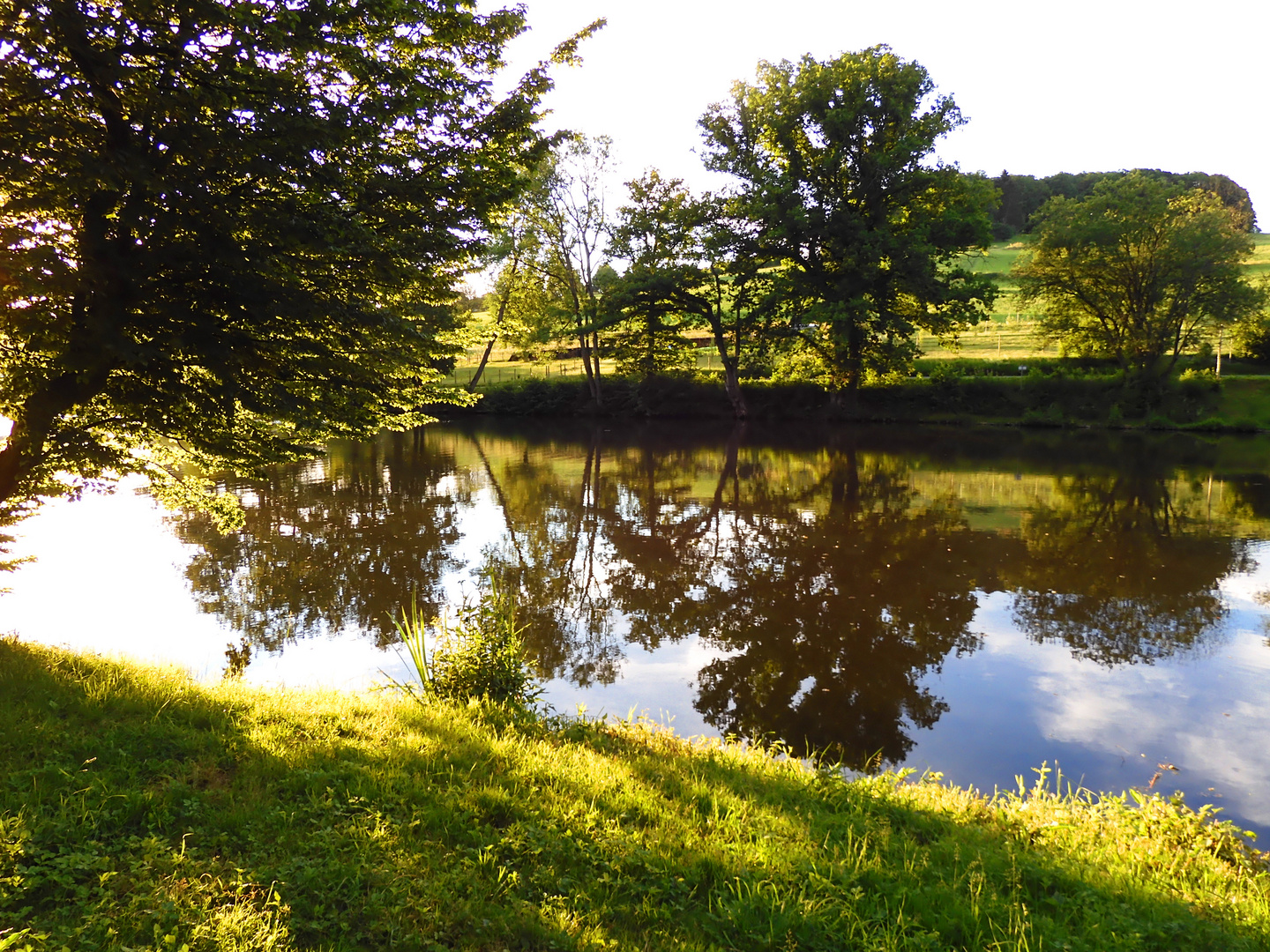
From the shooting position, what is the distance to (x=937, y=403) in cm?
3741

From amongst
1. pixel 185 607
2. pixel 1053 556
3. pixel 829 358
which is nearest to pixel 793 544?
pixel 1053 556

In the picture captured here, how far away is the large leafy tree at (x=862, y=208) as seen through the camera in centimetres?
3148

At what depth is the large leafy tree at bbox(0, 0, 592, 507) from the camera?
4.70 meters

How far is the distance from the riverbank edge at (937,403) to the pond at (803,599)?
1277 centimetres

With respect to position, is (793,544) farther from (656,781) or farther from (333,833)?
(333,833)

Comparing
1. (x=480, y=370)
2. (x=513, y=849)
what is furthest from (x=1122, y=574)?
(x=480, y=370)

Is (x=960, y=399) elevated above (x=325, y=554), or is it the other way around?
(x=960, y=399)

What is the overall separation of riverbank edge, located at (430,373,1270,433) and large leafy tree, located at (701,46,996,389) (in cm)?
419

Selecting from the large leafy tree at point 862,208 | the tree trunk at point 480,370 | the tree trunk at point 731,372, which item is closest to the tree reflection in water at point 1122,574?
the large leafy tree at point 862,208

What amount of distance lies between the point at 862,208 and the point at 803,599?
28.9 meters

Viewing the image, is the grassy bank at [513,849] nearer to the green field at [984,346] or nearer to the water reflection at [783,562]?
the water reflection at [783,562]

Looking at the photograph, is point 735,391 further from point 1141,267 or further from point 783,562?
point 783,562

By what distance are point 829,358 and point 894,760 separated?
3147cm

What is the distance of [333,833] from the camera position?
12.3ft
